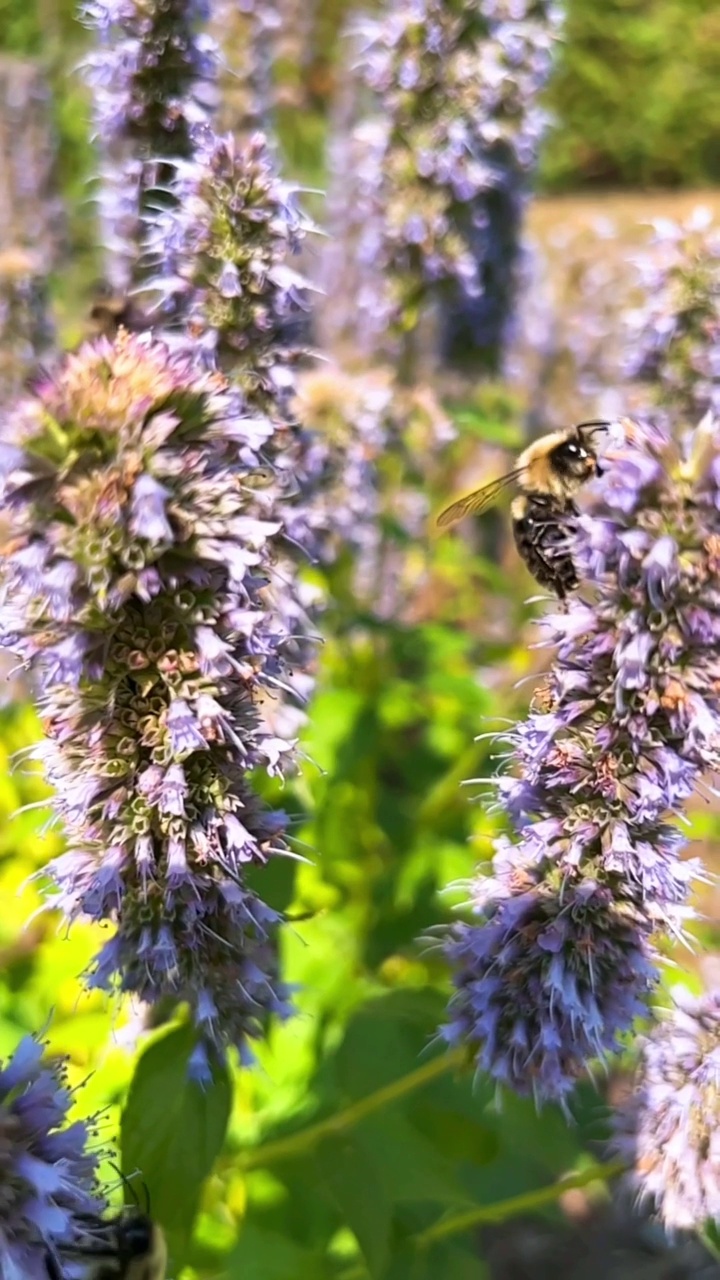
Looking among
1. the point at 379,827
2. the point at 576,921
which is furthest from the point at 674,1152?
the point at 379,827

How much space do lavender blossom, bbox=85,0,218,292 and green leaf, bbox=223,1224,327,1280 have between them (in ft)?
8.26

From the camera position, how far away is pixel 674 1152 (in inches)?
79.4

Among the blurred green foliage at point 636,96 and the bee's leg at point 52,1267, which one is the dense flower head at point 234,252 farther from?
the blurred green foliage at point 636,96

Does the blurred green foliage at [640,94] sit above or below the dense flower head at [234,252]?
below

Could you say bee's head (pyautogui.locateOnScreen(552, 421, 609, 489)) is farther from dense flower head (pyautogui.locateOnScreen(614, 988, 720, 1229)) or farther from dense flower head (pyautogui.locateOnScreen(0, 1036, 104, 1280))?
dense flower head (pyautogui.locateOnScreen(0, 1036, 104, 1280))

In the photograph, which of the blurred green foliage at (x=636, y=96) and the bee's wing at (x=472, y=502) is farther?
the blurred green foliage at (x=636, y=96)

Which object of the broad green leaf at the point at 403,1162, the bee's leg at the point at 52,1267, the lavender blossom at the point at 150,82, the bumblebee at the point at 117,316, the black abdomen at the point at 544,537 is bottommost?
the broad green leaf at the point at 403,1162

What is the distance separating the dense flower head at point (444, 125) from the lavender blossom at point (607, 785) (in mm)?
2363

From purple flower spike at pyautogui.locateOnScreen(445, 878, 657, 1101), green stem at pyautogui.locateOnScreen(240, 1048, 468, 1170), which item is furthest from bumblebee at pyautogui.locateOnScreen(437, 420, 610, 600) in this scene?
green stem at pyautogui.locateOnScreen(240, 1048, 468, 1170)

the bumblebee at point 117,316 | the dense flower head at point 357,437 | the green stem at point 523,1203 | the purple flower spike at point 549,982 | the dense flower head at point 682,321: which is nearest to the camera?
the purple flower spike at point 549,982

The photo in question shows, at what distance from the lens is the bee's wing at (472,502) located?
7.32ft

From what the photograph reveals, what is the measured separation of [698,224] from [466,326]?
59.4 inches

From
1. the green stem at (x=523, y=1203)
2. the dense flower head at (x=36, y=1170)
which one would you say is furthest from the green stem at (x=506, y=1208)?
the dense flower head at (x=36, y=1170)

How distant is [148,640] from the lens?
5.10 ft
